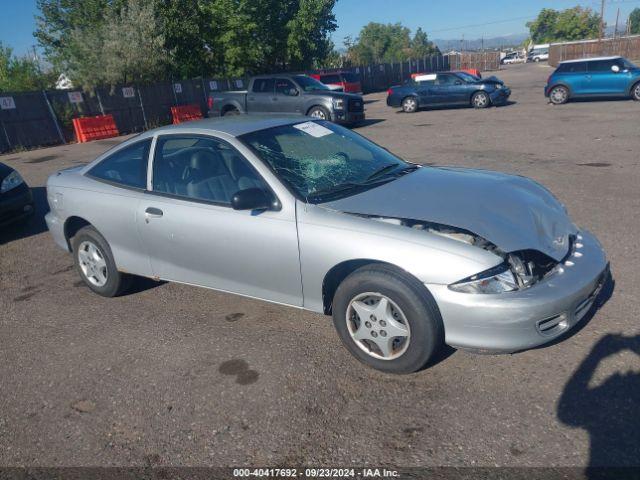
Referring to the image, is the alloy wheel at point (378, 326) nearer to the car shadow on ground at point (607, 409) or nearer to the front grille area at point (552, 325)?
the front grille area at point (552, 325)

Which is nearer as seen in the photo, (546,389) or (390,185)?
(546,389)

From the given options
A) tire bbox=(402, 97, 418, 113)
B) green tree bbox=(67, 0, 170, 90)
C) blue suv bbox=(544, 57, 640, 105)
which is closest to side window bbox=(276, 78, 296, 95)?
tire bbox=(402, 97, 418, 113)

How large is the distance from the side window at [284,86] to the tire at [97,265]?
13.0m

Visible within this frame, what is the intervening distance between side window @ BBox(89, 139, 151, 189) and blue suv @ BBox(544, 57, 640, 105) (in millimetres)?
18351

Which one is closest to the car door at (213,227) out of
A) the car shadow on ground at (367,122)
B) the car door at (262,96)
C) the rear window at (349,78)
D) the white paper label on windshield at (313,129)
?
the white paper label on windshield at (313,129)

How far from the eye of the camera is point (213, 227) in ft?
12.5

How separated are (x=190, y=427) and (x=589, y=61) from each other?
20.1 metres

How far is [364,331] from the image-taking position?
10.8 ft

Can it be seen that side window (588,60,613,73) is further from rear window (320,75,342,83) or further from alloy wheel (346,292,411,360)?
alloy wheel (346,292,411,360)

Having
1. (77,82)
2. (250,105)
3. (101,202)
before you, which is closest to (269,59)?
(77,82)

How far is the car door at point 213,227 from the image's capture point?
3582 mm

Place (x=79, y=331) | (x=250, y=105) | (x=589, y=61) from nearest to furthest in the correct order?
1. (x=79, y=331)
2. (x=250, y=105)
3. (x=589, y=61)

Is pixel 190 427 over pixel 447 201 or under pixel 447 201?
under

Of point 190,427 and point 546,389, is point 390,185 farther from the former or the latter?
point 190,427
